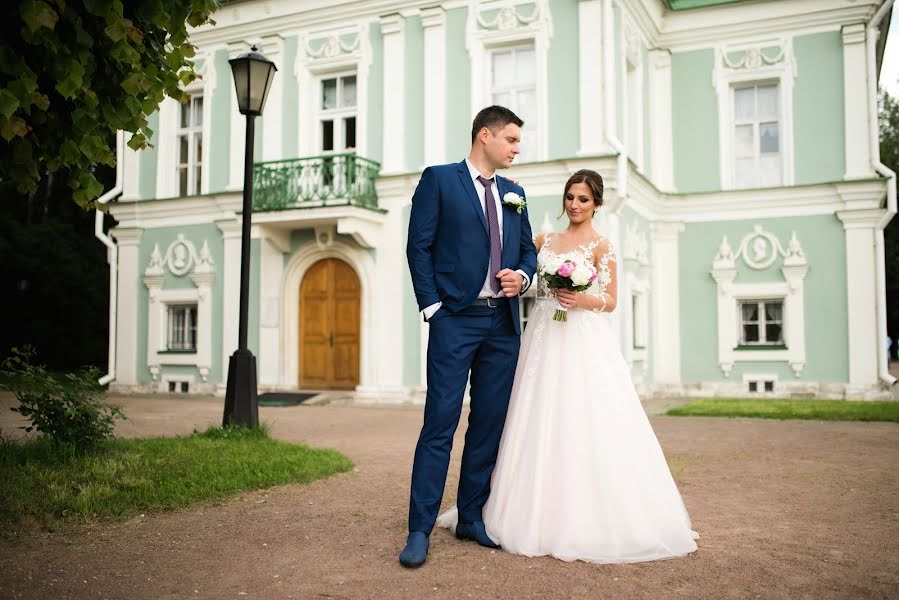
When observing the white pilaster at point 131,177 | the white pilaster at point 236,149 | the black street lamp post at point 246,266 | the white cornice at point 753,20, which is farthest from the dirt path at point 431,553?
the white pilaster at point 131,177

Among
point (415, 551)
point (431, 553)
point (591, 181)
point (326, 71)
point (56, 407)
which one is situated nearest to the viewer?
point (415, 551)

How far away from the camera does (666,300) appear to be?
53.8 ft

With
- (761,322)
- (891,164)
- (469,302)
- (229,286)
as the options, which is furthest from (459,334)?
(891,164)

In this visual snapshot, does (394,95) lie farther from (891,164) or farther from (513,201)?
(891,164)

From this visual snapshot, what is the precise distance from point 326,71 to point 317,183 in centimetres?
256

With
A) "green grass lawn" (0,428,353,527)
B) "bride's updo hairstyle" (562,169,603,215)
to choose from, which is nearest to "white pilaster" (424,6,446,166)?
"green grass lawn" (0,428,353,527)

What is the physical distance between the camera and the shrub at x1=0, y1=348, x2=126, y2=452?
6.17 metres

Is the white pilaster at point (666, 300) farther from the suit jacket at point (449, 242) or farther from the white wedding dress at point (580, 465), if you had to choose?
the suit jacket at point (449, 242)

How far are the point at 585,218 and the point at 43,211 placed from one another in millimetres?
24512

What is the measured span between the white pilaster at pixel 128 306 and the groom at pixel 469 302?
46.2 ft

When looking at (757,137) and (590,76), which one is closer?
(590,76)

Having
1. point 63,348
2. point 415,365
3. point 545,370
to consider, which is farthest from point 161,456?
point 63,348

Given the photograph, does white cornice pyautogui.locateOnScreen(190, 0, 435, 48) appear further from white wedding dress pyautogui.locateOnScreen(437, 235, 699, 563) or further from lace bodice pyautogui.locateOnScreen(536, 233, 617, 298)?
white wedding dress pyautogui.locateOnScreen(437, 235, 699, 563)

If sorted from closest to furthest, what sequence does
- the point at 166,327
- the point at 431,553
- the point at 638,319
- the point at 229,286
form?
the point at 431,553, the point at 638,319, the point at 229,286, the point at 166,327
